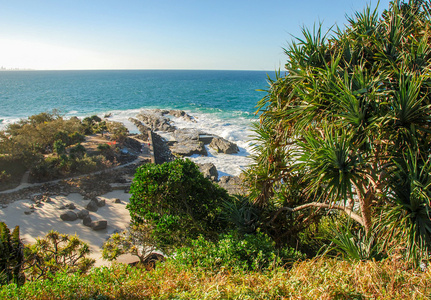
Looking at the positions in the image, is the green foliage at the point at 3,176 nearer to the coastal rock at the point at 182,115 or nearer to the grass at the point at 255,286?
the grass at the point at 255,286

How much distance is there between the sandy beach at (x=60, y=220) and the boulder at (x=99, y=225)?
0.40ft

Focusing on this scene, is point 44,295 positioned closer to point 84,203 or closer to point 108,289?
point 108,289

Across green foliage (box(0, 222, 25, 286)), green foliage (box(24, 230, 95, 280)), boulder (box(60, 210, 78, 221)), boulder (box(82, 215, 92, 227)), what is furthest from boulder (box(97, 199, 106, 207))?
green foliage (box(0, 222, 25, 286))

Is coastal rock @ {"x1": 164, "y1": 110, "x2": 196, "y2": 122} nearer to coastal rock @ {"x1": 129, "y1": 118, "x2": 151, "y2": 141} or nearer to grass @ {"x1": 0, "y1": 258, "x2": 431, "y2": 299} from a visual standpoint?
coastal rock @ {"x1": 129, "y1": 118, "x2": 151, "y2": 141}

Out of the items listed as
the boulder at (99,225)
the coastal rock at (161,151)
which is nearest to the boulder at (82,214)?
the boulder at (99,225)

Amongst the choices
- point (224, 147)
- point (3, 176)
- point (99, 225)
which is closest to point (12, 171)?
point (3, 176)

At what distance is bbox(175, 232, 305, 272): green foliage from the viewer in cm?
462

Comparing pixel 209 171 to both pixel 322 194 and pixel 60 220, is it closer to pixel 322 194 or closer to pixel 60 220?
pixel 60 220

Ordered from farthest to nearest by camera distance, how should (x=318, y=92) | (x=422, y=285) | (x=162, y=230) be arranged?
(x=162, y=230)
(x=318, y=92)
(x=422, y=285)

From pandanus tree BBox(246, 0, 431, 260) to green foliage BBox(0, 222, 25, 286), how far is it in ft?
16.8

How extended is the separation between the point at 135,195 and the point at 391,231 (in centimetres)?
543

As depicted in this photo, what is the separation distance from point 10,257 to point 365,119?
7.26m

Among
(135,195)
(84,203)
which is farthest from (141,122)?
(135,195)

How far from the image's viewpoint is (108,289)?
3.79 meters
